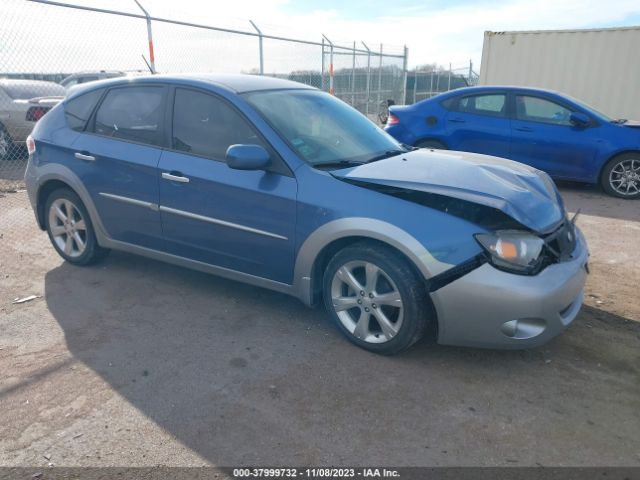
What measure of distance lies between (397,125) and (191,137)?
17.1ft

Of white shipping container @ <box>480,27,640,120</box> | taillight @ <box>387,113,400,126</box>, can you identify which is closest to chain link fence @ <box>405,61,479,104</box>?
white shipping container @ <box>480,27,640,120</box>

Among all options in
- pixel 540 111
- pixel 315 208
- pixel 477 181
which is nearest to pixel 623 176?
pixel 540 111

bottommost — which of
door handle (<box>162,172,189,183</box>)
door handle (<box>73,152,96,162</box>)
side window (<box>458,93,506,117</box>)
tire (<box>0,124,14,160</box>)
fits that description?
tire (<box>0,124,14,160</box>)

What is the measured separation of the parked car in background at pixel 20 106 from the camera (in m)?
9.12

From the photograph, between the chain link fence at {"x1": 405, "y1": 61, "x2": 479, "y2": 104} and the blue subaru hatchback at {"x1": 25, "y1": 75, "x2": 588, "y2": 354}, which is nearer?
the blue subaru hatchback at {"x1": 25, "y1": 75, "x2": 588, "y2": 354}

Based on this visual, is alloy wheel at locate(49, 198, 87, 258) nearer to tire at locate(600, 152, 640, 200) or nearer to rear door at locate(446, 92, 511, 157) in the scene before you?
rear door at locate(446, 92, 511, 157)

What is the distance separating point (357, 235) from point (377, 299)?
420mm

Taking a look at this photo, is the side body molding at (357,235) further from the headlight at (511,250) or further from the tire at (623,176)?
the tire at (623,176)

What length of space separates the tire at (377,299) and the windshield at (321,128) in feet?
2.46

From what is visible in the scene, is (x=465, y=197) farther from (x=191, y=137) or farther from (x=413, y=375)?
(x=191, y=137)

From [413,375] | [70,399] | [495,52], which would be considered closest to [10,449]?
[70,399]

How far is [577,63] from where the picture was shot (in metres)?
11.6

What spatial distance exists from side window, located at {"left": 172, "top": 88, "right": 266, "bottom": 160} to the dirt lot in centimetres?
121

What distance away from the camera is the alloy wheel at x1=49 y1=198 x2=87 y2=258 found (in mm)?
4668
